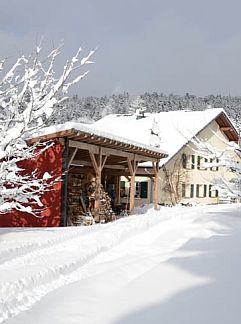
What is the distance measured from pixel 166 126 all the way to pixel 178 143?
14.9ft

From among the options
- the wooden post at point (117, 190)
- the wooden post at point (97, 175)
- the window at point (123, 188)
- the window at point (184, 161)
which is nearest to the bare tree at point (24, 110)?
the wooden post at point (97, 175)

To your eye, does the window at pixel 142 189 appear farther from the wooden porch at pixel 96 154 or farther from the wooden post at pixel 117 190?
the wooden porch at pixel 96 154

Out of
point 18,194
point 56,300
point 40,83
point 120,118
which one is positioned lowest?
point 56,300

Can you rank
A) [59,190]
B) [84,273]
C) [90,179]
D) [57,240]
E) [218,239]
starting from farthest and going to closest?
[90,179], [59,190], [57,240], [218,239], [84,273]

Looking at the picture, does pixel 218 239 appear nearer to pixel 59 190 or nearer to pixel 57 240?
pixel 57 240

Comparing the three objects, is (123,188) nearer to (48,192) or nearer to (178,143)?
(178,143)

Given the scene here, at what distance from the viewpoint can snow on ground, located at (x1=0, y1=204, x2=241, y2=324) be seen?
15.6 ft

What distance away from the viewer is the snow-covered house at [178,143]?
3091 cm

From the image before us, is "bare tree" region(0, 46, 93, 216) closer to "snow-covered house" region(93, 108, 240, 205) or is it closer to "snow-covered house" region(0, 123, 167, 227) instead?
"snow-covered house" region(0, 123, 167, 227)

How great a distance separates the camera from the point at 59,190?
14.1 meters

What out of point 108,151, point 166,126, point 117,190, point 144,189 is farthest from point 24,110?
point 166,126

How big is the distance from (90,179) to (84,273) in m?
12.4

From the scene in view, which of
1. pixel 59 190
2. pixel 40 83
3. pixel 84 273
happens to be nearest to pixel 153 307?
pixel 84 273

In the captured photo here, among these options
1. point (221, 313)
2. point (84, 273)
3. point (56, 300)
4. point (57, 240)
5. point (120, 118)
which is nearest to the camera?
point (221, 313)
